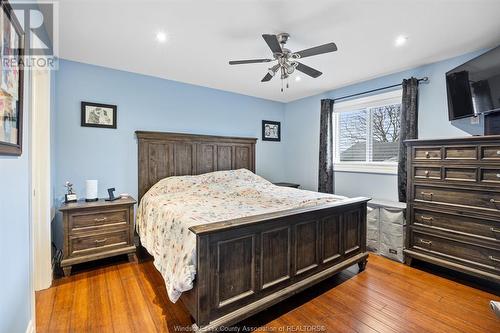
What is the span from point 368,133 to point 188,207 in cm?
326

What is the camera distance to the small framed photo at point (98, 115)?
10.7 ft

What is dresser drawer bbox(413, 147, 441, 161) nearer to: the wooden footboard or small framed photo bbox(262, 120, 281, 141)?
the wooden footboard

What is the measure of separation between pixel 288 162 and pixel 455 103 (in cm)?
303

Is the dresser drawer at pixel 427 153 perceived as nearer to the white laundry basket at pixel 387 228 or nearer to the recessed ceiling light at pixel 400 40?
the white laundry basket at pixel 387 228

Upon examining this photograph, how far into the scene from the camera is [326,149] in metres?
4.49

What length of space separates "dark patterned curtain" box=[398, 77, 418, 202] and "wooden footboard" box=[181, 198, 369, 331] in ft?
4.19

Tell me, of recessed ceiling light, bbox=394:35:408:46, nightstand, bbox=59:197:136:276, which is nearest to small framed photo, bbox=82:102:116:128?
nightstand, bbox=59:197:136:276

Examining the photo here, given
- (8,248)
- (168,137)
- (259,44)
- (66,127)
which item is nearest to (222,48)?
(259,44)

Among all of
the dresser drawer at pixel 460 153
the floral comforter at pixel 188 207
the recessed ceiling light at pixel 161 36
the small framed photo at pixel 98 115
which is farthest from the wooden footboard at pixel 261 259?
the small framed photo at pixel 98 115

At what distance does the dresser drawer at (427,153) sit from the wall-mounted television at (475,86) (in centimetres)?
54

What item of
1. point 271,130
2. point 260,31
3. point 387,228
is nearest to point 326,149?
point 271,130

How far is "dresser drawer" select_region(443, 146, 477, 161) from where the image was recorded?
2508mm

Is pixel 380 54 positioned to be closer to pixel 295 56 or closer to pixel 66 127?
pixel 295 56

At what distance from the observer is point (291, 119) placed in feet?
17.6
